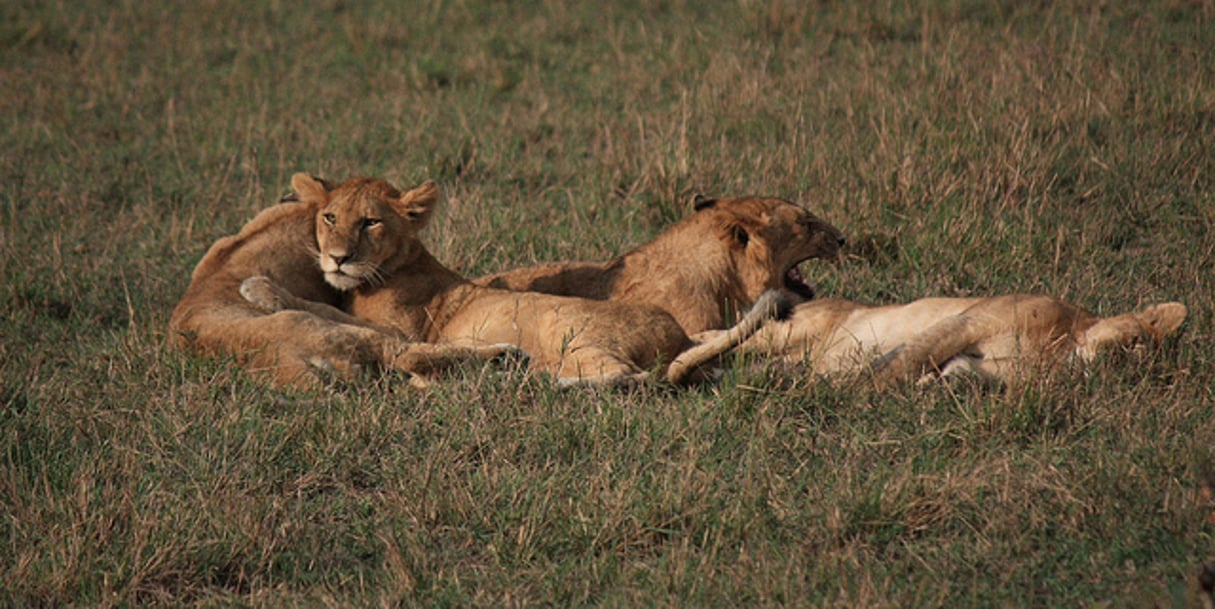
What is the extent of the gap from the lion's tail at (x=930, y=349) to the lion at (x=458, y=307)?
21.9 inches

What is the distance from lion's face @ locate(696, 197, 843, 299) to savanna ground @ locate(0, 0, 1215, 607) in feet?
1.76

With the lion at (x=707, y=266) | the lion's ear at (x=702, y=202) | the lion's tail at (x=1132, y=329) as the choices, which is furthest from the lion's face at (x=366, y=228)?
the lion's tail at (x=1132, y=329)

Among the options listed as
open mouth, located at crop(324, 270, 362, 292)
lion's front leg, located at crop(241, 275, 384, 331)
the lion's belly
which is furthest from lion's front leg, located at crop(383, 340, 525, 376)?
the lion's belly

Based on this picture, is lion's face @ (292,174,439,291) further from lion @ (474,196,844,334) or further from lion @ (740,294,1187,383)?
lion @ (740,294,1187,383)

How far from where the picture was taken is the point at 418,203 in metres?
6.65

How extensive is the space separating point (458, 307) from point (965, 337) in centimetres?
221

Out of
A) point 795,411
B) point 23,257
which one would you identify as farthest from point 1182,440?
point 23,257

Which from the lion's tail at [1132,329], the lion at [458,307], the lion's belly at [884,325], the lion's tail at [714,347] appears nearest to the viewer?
the lion's tail at [1132,329]

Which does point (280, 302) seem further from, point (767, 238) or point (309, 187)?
point (767, 238)

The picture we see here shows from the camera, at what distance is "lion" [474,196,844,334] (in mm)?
6734

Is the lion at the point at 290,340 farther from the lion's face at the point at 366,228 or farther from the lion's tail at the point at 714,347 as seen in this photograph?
the lion's tail at the point at 714,347

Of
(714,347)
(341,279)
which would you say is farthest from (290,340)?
(714,347)

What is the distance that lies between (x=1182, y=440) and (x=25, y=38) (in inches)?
406

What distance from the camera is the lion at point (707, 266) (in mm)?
6734
